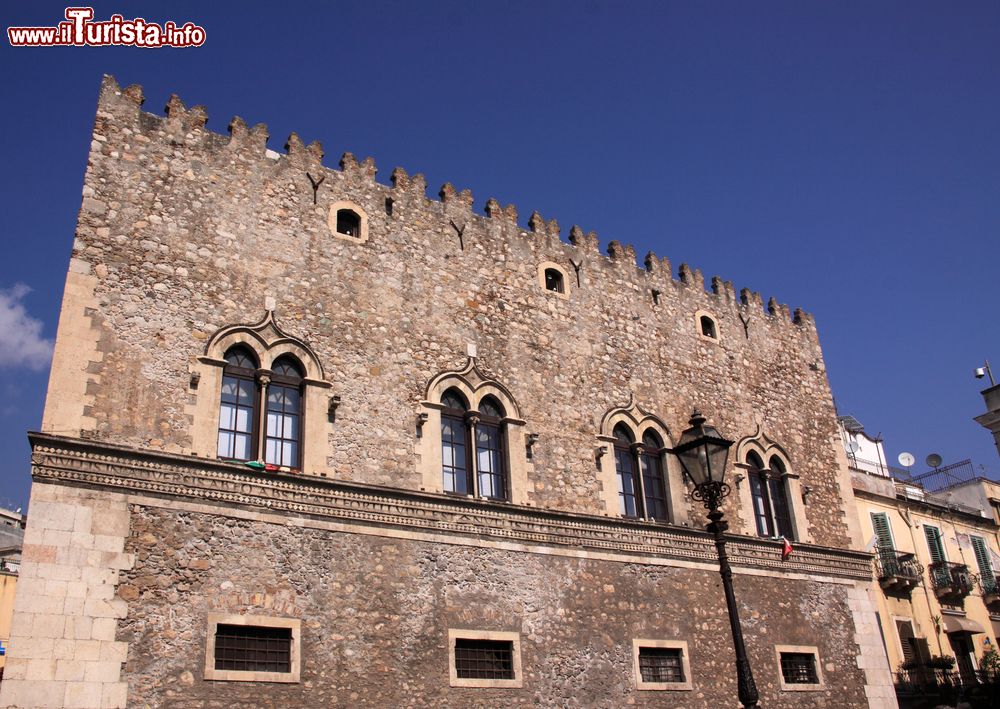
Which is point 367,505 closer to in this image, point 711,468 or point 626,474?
point 711,468

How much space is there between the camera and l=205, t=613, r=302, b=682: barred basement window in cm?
1124

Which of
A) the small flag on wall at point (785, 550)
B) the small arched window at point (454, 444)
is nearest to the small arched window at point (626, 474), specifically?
the small arched window at point (454, 444)

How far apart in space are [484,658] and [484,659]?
1 cm

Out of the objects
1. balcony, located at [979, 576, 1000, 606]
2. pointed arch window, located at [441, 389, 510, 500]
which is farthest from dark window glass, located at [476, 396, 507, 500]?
balcony, located at [979, 576, 1000, 606]

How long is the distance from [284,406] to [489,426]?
3502 mm

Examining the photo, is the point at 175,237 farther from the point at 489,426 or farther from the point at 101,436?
the point at 489,426

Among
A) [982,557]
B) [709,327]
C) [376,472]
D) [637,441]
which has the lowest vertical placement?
[376,472]

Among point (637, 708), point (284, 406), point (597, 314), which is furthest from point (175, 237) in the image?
point (637, 708)

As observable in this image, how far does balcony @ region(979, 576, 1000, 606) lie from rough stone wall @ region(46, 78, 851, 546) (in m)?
10.1

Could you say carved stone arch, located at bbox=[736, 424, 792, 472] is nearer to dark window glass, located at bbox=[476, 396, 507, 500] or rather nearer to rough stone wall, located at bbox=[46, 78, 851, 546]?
rough stone wall, located at bbox=[46, 78, 851, 546]

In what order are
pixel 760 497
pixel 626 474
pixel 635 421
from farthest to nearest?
pixel 760 497
pixel 635 421
pixel 626 474

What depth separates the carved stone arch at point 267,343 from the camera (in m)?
13.0

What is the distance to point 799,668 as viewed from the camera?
17.0 metres

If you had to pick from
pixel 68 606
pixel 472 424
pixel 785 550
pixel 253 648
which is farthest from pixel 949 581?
pixel 68 606
